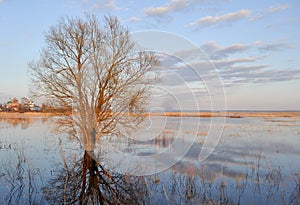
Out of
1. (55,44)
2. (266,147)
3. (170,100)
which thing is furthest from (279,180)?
(55,44)

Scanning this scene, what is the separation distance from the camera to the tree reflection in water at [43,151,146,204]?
20.9ft

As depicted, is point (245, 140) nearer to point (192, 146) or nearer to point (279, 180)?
point (192, 146)

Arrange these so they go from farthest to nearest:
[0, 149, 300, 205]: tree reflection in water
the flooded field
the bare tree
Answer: the bare tree
the flooded field
[0, 149, 300, 205]: tree reflection in water

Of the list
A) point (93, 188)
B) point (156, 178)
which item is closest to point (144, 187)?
point (156, 178)

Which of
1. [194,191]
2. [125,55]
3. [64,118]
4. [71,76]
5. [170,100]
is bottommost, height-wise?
[194,191]

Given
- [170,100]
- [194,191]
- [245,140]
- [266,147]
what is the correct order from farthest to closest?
[245,140], [266,147], [170,100], [194,191]

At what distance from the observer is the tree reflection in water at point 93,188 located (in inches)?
251

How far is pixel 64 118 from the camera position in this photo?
1302 cm

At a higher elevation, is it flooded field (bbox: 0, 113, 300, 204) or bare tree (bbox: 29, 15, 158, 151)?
bare tree (bbox: 29, 15, 158, 151)

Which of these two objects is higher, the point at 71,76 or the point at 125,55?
the point at 125,55

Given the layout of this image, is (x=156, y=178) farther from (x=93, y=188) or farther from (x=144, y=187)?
(x=93, y=188)

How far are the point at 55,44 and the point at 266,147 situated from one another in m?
12.6

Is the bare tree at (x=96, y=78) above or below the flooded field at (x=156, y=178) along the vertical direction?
above

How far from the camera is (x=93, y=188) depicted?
7285 millimetres
